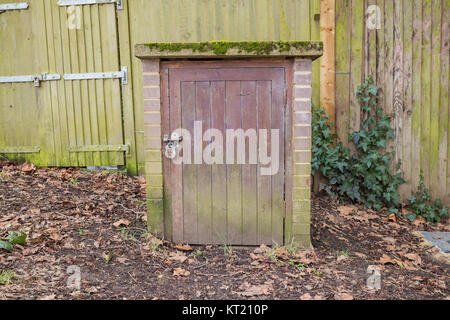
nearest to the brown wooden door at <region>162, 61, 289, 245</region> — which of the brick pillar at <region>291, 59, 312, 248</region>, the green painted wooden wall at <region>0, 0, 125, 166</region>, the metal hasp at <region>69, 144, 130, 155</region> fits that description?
the brick pillar at <region>291, 59, 312, 248</region>

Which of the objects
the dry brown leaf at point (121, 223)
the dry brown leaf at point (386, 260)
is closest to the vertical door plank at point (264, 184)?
the dry brown leaf at point (386, 260)

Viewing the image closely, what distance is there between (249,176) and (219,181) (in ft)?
0.93

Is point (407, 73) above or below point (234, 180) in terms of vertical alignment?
above

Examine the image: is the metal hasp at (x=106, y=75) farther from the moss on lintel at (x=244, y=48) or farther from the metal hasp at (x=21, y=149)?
the moss on lintel at (x=244, y=48)

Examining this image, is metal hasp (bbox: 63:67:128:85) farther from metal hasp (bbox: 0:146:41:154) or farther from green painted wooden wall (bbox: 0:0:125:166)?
metal hasp (bbox: 0:146:41:154)

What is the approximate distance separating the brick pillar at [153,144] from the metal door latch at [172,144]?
0.06 meters

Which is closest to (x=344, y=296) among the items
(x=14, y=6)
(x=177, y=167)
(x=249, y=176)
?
(x=249, y=176)

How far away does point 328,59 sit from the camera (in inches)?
207

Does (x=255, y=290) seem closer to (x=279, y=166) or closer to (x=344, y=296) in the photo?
(x=344, y=296)

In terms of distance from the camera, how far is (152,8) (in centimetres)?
561

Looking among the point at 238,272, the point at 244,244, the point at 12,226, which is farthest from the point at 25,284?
the point at 244,244

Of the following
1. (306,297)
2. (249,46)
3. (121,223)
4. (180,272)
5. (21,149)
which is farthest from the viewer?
(21,149)

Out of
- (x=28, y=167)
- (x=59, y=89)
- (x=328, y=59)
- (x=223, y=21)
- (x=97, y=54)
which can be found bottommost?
(x=28, y=167)

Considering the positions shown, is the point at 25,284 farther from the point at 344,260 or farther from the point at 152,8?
the point at 152,8
